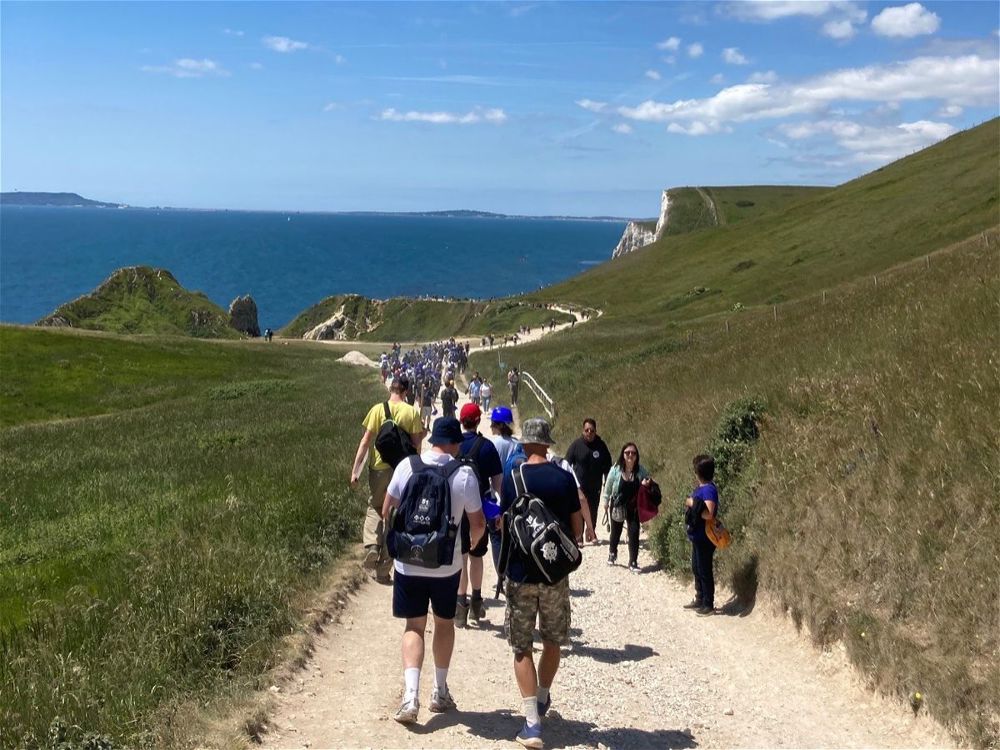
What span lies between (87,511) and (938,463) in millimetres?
11546

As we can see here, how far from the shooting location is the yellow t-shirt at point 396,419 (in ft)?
29.5

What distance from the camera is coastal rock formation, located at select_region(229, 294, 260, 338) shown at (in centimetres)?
11075

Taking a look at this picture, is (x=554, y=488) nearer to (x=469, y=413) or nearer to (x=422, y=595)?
(x=422, y=595)

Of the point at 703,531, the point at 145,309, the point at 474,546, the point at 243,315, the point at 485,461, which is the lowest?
the point at 243,315

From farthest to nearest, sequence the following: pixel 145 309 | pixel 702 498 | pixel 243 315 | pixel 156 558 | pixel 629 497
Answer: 1. pixel 243 315
2. pixel 145 309
3. pixel 629 497
4. pixel 702 498
5. pixel 156 558

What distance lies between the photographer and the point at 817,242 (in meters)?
78.3

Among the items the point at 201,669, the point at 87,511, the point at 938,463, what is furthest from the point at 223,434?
the point at 938,463

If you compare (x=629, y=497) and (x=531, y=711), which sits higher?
(x=629, y=497)

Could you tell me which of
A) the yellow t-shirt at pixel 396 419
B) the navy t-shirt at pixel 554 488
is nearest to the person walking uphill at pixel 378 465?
the yellow t-shirt at pixel 396 419

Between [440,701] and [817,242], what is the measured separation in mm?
77758

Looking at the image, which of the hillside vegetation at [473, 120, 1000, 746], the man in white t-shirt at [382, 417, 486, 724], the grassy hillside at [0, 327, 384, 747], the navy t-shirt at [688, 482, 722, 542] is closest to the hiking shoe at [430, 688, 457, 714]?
the man in white t-shirt at [382, 417, 486, 724]

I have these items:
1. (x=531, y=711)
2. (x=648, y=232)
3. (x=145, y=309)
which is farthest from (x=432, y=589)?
(x=648, y=232)

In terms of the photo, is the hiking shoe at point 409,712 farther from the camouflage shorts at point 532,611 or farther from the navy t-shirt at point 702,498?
the navy t-shirt at point 702,498

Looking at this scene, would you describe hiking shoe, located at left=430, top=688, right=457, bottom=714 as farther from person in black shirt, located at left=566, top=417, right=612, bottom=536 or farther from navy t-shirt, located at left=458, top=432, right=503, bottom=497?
person in black shirt, located at left=566, top=417, right=612, bottom=536
